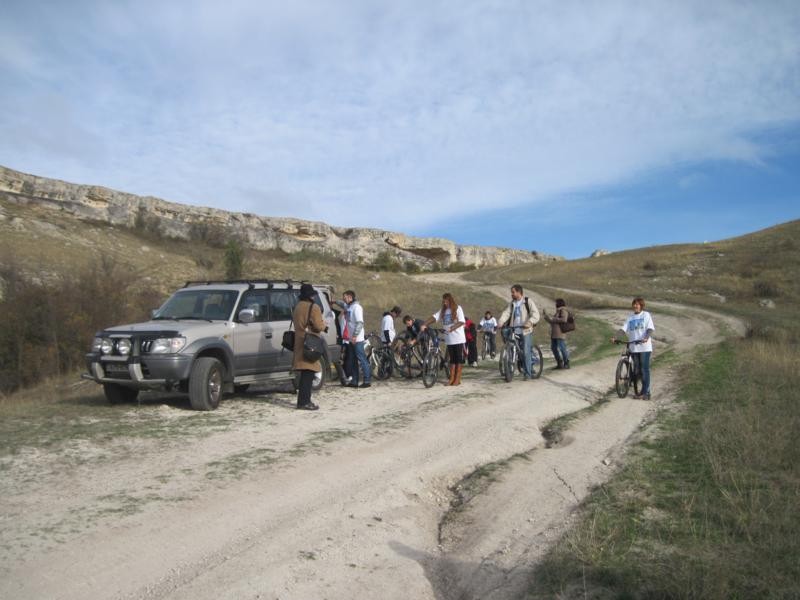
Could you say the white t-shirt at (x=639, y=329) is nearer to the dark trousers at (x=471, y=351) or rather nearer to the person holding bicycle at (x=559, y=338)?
the person holding bicycle at (x=559, y=338)

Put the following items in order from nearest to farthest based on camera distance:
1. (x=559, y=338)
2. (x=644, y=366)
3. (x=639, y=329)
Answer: (x=644, y=366) → (x=639, y=329) → (x=559, y=338)

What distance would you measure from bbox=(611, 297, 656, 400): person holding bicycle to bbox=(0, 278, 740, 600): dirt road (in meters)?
1.75

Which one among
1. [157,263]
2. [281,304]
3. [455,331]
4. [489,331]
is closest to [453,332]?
[455,331]

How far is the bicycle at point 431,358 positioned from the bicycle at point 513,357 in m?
1.23

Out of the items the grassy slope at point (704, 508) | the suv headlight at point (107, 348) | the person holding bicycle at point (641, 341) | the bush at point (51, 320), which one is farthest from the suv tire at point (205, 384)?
the bush at point (51, 320)

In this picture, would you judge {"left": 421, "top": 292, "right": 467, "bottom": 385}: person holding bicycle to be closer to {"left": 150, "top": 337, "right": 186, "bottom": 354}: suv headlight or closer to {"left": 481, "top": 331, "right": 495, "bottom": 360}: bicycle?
{"left": 150, "top": 337, "right": 186, "bottom": 354}: suv headlight

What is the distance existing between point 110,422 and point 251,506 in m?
3.90

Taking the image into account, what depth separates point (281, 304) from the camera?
438 inches

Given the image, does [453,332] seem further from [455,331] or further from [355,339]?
[355,339]

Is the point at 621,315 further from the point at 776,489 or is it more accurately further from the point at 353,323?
the point at 776,489

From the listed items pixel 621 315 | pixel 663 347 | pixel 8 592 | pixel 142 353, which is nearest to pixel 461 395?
pixel 142 353

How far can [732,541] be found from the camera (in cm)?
446

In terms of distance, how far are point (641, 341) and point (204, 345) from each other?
7675 mm

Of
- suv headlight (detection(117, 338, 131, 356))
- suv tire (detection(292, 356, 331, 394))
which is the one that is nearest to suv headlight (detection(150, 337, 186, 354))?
suv headlight (detection(117, 338, 131, 356))
